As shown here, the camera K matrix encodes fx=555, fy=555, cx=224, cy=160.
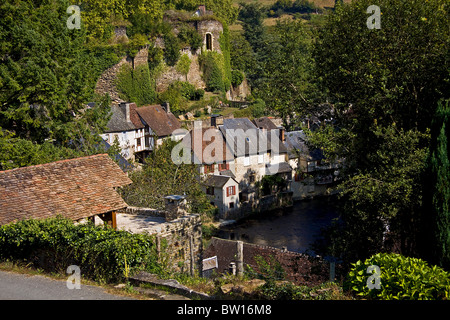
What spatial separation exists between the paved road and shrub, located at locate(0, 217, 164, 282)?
34.1 inches

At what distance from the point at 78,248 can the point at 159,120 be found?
4081 cm

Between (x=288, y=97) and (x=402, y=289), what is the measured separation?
13.5m

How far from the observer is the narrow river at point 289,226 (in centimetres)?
3941

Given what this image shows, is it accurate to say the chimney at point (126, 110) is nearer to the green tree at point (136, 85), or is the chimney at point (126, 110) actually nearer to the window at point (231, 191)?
the green tree at point (136, 85)

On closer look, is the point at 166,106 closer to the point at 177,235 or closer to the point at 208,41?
the point at 208,41

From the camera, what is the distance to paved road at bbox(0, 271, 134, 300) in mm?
9797

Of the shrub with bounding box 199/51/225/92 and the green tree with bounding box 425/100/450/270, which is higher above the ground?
the shrub with bounding box 199/51/225/92

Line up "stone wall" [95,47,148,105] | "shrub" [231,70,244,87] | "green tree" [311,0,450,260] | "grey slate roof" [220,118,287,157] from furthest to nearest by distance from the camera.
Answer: "shrub" [231,70,244,87], "stone wall" [95,47,148,105], "grey slate roof" [220,118,287,157], "green tree" [311,0,450,260]

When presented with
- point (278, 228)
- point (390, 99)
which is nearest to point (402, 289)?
point (390, 99)

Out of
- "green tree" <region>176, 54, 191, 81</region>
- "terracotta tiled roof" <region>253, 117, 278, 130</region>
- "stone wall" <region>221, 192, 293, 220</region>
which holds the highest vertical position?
"green tree" <region>176, 54, 191, 81</region>

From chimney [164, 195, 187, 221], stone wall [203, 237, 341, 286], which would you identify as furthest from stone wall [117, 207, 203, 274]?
stone wall [203, 237, 341, 286]

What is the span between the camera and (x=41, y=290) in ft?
33.7

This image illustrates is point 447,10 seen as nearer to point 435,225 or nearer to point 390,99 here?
point 390,99

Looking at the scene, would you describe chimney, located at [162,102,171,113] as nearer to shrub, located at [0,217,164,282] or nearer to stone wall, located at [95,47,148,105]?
stone wall, located at [95,47,148,105]
